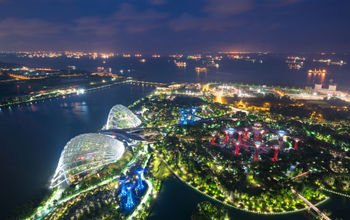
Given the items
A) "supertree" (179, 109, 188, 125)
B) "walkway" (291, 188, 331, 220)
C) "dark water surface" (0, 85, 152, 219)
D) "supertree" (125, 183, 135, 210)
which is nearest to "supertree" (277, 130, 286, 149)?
"walkway" (291, 188, 331, 220)

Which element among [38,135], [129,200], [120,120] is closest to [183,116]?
[120,120]

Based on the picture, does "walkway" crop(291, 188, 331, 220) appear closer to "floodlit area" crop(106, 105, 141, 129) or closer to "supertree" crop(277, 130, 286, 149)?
"supertree" crop(277, 130, 286, 149)

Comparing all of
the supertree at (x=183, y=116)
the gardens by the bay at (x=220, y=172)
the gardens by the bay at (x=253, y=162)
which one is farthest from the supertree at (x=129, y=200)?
the supertree at (x=183, y=116)

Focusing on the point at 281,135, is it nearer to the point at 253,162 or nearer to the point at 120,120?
the point at 253,162

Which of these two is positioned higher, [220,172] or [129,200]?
[129,200]

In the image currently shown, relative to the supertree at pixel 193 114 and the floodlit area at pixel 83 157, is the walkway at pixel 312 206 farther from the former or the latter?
the supertree at pixel 193 114

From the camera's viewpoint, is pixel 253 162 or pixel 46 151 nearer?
pixel 253 162

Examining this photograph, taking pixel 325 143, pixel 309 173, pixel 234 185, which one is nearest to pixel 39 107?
pixel 234 185
